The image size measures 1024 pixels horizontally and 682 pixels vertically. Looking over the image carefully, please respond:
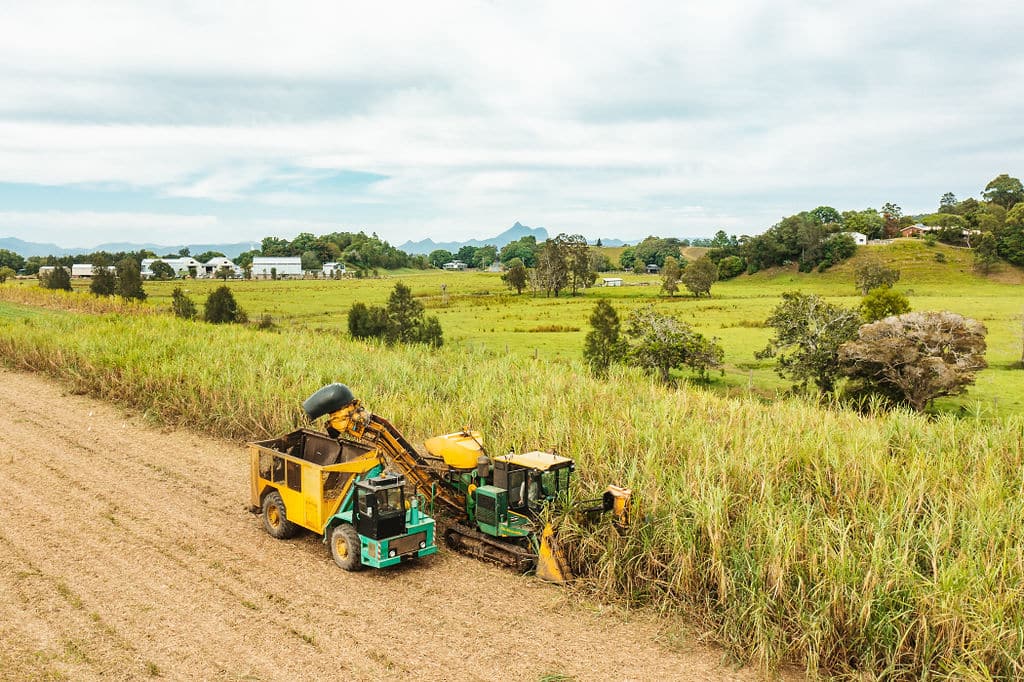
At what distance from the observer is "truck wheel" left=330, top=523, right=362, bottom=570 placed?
7816mm

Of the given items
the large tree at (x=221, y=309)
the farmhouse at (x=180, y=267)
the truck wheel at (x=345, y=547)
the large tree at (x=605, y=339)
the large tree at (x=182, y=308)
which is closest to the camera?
the truck wheel at (x=345, y=547)

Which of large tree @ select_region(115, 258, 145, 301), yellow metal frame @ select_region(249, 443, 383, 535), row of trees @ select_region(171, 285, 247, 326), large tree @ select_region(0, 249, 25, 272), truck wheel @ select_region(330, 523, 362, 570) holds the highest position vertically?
large tree @ select_region(0, 249, 25, 272)

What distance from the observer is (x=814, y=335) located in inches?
905

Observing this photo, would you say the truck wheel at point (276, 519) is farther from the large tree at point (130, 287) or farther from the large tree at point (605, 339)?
the large tree at point (130, 287)

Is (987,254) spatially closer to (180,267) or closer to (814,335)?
(814,335)

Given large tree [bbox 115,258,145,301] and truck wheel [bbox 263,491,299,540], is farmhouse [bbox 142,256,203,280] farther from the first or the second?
truck wheel [bbox 263,491,299,540]

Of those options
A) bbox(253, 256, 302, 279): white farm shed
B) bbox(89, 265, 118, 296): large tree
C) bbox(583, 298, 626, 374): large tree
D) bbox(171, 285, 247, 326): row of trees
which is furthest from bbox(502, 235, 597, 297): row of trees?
bbox(583, 298, 626, 374): large tree

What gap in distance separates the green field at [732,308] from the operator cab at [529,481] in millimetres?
10926

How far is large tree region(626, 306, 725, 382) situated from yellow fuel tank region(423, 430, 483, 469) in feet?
55.2

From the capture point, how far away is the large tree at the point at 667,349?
25562mm

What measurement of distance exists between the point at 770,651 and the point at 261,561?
557 centimetres

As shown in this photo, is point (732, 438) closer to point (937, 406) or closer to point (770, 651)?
point (770, 651)

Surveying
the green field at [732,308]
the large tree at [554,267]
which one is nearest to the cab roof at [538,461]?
the green field at [732,308]

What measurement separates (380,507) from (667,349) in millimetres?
19284
